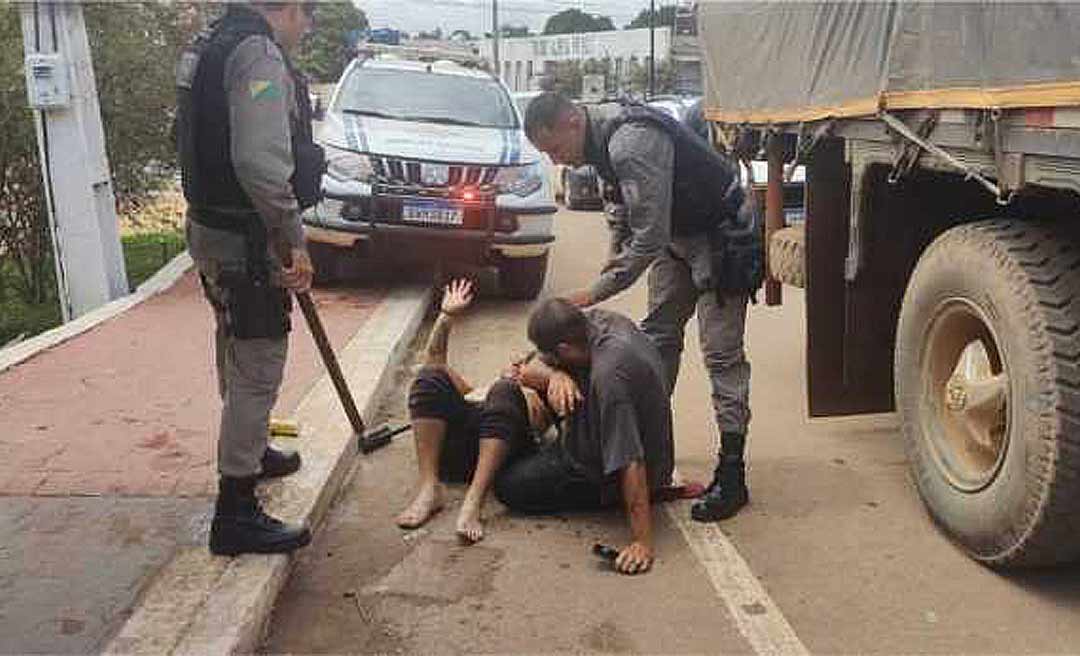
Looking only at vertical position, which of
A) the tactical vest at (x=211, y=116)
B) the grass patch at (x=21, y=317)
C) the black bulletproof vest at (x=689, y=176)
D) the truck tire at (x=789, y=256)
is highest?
the tactical vest at (x=211, y=116)

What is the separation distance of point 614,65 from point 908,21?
5614 cm

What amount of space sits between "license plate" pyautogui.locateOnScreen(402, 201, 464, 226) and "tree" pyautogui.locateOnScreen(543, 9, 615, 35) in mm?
86463

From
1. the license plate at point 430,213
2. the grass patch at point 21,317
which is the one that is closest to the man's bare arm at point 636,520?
the license plate at point 430,213

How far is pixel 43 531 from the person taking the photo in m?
3.78

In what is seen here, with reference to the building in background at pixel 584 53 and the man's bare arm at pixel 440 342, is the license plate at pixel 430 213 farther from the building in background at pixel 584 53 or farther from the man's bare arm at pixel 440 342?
the building in background at pixel 584 53

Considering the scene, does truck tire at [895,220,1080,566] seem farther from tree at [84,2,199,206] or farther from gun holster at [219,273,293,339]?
tree at [84,2,199,206]

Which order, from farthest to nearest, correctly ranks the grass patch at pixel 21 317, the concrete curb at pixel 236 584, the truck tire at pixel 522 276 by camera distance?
1. the grass patch at pixel 21 317
2. the truck tire at pixel 522 276
3. the concrete curb at pixel 236 584

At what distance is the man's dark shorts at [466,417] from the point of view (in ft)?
14.3

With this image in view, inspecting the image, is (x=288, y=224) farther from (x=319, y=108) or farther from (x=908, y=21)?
(x=319, y=108)

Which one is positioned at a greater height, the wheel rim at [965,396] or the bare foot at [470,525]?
the wheel rim at [965,396]

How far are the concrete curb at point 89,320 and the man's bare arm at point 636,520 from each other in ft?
7.14

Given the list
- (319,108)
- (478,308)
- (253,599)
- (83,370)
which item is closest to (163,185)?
(319,108)

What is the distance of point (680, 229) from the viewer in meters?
4.46

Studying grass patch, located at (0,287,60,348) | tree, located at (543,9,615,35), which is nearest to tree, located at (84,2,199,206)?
grass patch, located at (0,287,60,348)
